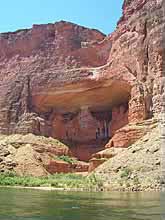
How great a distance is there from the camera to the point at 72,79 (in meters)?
69.3

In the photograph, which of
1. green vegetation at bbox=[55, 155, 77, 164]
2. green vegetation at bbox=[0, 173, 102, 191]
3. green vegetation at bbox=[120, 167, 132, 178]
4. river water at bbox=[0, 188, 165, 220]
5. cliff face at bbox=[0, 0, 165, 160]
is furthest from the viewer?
cliff face at bbox=[0, 0, 165, 160]

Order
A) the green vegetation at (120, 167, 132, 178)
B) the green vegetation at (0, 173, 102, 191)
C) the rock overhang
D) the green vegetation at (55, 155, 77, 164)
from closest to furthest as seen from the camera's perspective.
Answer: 1. the green vegetation at (120, 167, 132, 178)
2. the green vegetation at (0, 173, 102, 191)
3. the green vegetation at (55, 155, 77, 164)
4. the rock overhang

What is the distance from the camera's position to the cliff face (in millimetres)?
63906

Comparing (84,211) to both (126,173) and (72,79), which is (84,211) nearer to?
(126,173)

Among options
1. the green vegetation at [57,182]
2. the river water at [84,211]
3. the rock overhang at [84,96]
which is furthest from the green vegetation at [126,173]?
the rock overhang at [84,96]

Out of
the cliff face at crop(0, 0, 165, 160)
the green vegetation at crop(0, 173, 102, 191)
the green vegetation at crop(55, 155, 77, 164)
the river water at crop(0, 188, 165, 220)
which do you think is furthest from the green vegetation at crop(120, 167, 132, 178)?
the green vegetation at crop(55, 155, 77, 164)

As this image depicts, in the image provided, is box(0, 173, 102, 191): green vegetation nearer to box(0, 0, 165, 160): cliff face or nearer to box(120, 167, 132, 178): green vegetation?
box(120, 167, 132, 178): green vegetation

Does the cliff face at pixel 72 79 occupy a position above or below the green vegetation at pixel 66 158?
above

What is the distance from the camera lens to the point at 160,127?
46844 mm

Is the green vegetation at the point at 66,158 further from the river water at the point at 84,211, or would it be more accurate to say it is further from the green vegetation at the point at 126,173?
the river water at the point at 84,211

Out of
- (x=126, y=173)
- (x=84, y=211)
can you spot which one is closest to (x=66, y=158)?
(x=126, y=173)

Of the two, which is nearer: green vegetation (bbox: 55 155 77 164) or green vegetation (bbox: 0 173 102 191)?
green vegetation (bbox: 0 173 102 191)

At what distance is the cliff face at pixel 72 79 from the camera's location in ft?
210

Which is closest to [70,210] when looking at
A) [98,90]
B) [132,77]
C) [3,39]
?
[132,77]
